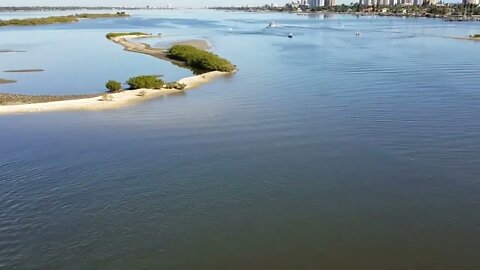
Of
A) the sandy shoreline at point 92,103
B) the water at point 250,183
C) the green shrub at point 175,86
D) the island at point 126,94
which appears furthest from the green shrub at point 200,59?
the water at point 250,183

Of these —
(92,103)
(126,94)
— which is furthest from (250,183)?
(126,94)

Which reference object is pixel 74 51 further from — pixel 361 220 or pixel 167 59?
pixel 361 220

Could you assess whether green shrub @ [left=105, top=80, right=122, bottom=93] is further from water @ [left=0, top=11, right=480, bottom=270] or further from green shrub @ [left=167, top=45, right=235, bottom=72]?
green shrub @ [left=167, top=45, right=235, bottom=72]

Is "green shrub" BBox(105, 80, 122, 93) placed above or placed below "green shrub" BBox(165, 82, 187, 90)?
above

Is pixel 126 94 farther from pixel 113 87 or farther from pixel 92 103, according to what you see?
pixel 92 103

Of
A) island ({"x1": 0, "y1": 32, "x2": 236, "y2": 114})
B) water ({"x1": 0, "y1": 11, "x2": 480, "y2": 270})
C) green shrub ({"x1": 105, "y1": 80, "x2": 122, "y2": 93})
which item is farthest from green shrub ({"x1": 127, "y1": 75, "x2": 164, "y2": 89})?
water ({"x1": 0, "y1": 11, "x2": 480, "y2": 270})

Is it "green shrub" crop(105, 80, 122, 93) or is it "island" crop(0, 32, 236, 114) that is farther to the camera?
"green shrub" crop(105, 80, 122, 93)

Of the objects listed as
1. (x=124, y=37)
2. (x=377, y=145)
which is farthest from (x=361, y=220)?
(x=124, y=37)
